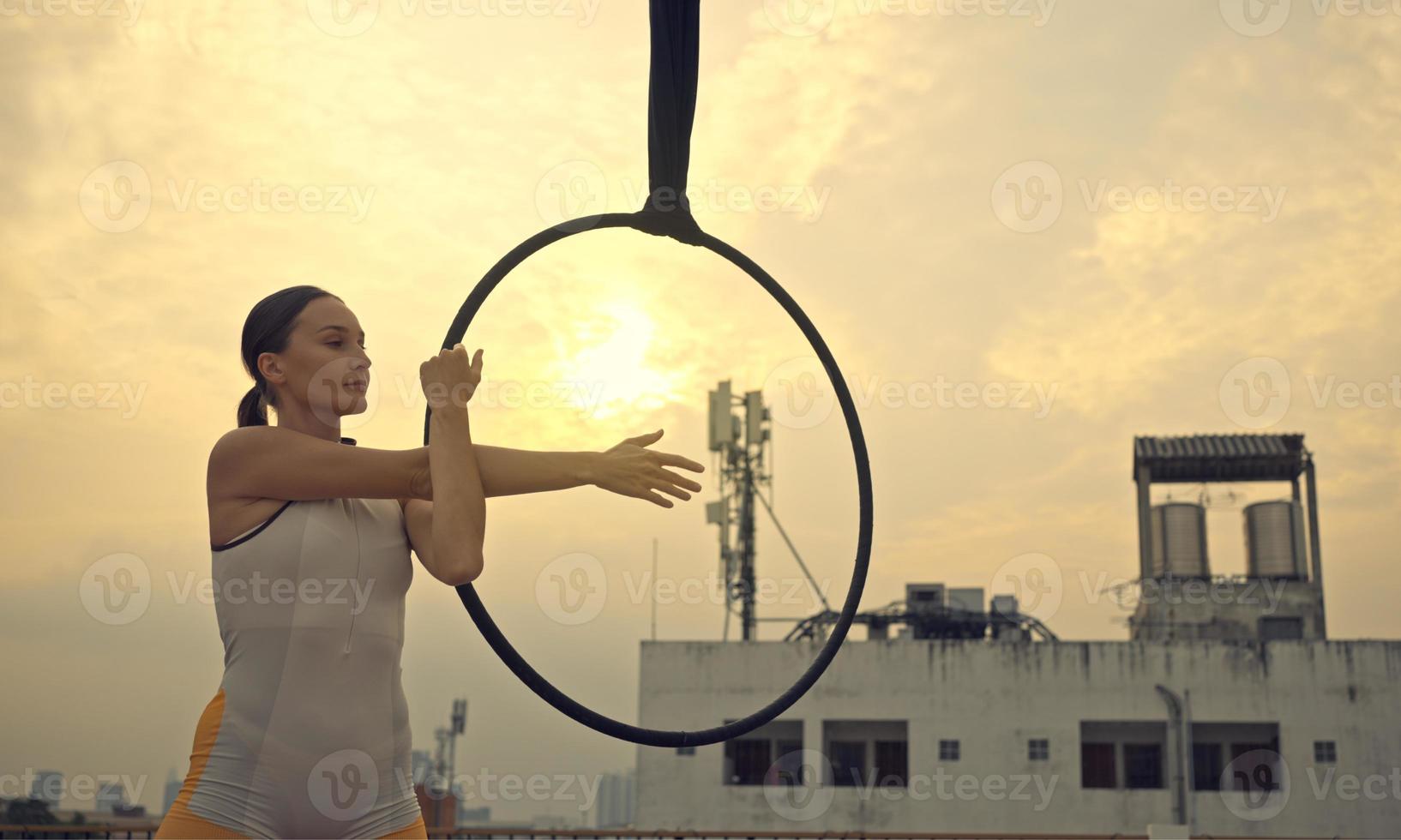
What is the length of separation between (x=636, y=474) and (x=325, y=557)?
67 cm

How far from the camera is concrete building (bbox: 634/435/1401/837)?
3091cm

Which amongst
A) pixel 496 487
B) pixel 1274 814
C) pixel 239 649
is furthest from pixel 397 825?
pixel 1274 814

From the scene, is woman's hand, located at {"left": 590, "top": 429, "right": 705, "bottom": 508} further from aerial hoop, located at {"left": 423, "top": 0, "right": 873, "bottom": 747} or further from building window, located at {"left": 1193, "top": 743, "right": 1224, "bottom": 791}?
building window, located at {"left": 1193, "top": 743, "right": 1224, "bottom": 791}

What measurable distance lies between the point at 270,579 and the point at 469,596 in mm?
1191

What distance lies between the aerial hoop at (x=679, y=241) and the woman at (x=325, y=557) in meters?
0.46

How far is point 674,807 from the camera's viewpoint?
1291 inches

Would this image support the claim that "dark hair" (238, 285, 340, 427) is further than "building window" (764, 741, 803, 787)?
No

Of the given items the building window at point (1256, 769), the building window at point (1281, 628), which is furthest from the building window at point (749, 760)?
the building window at point (1281, 628)

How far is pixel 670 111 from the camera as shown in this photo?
3566 millimetres

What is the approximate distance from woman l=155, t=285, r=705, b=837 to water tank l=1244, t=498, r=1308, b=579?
33718mm

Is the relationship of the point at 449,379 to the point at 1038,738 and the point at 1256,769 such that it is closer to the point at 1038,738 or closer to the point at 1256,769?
the point at 1038,738

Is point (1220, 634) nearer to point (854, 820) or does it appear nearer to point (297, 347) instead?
point (854, 820)

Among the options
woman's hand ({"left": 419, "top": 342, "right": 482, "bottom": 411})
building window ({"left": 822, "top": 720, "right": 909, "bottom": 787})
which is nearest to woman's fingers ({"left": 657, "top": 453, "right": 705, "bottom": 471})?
woman's hand ({"left": 419, "top": 342, "right": 482, "bottom": 411})

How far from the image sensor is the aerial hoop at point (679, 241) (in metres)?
3.45
